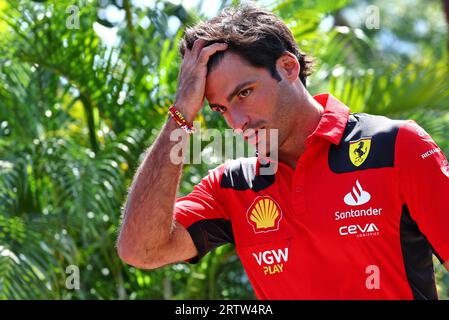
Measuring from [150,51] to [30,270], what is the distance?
1.62 metres

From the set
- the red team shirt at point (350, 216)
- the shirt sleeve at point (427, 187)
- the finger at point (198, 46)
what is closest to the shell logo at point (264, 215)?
the red team shirt at point (350, 216)

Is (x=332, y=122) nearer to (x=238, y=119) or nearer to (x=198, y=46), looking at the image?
(x=238, y=119)

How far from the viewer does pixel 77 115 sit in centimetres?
550

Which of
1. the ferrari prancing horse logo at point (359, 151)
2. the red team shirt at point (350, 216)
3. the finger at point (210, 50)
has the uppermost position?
the finger at point (210, 50)

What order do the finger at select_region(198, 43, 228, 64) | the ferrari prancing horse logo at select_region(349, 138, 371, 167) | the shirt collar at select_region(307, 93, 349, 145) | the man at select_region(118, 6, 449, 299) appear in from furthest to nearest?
1. the finger at select_region(198, 43, 228, 64)
2. the shirt collar at select_region(307, 93, 349, 145)
3. the ferrari prancing horse logo at select_region(349, 138, 371, 167)
4. the man at select_region(118, 6, 449, 299)

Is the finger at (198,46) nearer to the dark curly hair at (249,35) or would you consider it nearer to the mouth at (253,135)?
the dark curly hair at (249,35)

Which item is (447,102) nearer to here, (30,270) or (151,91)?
(151,91)

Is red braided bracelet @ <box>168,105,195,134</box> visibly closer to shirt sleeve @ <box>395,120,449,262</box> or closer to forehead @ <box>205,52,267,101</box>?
forehead @ <box>205,52,267,101</box>

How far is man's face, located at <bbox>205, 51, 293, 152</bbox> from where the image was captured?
9.12ft

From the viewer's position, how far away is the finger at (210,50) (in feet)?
9.32

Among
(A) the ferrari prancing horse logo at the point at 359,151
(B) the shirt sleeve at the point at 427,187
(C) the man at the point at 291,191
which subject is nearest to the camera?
(B) the shirt sleeve at the point at 427,187

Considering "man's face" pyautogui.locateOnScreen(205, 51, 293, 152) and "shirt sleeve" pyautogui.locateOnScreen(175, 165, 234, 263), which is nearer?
"man's face" pyautogui.locateOnScreen(205, 51, 293, 152)

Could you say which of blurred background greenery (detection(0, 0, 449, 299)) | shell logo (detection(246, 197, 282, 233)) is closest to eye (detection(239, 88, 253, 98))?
shell logo (detection(246, 197, 282, 233))
